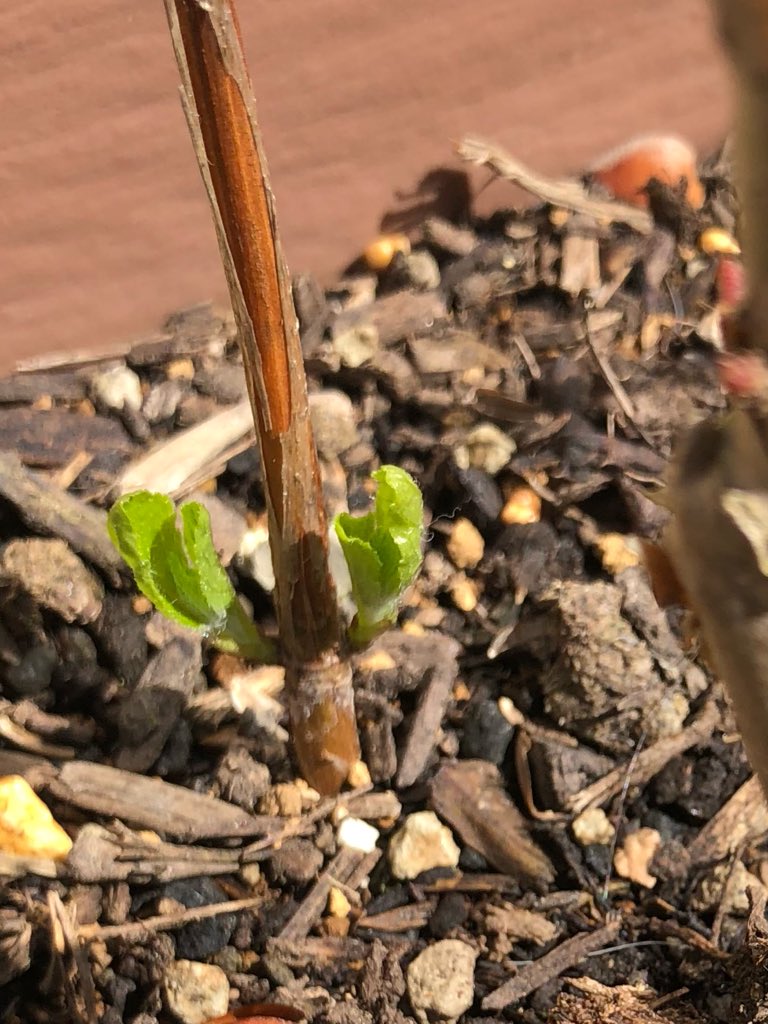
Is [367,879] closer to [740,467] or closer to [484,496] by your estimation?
[484,496]

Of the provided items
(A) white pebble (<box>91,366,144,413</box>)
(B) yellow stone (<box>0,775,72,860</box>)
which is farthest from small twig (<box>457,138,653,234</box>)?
(B) yellow stone (<box>0,775,72,860</box>)

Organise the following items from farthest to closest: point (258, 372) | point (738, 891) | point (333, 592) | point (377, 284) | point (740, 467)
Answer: point (377, 284) → point (738, 891) → point (333, 592) → point (258, 372) → point (740, 467)

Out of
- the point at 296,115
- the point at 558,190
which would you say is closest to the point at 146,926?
the point at 296,115

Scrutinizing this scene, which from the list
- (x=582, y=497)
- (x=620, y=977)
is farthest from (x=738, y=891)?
(x=582, y=497)

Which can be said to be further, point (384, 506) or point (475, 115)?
point (475, 115)

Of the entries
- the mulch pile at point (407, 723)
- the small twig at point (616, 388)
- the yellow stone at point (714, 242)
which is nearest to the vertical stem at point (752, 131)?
the mulch pile at point (407, 723)

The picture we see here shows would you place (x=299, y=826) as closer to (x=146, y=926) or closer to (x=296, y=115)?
(x=146, y=926)

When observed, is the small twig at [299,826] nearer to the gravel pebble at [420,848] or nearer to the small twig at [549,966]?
the gravel pebble at [420,848]
